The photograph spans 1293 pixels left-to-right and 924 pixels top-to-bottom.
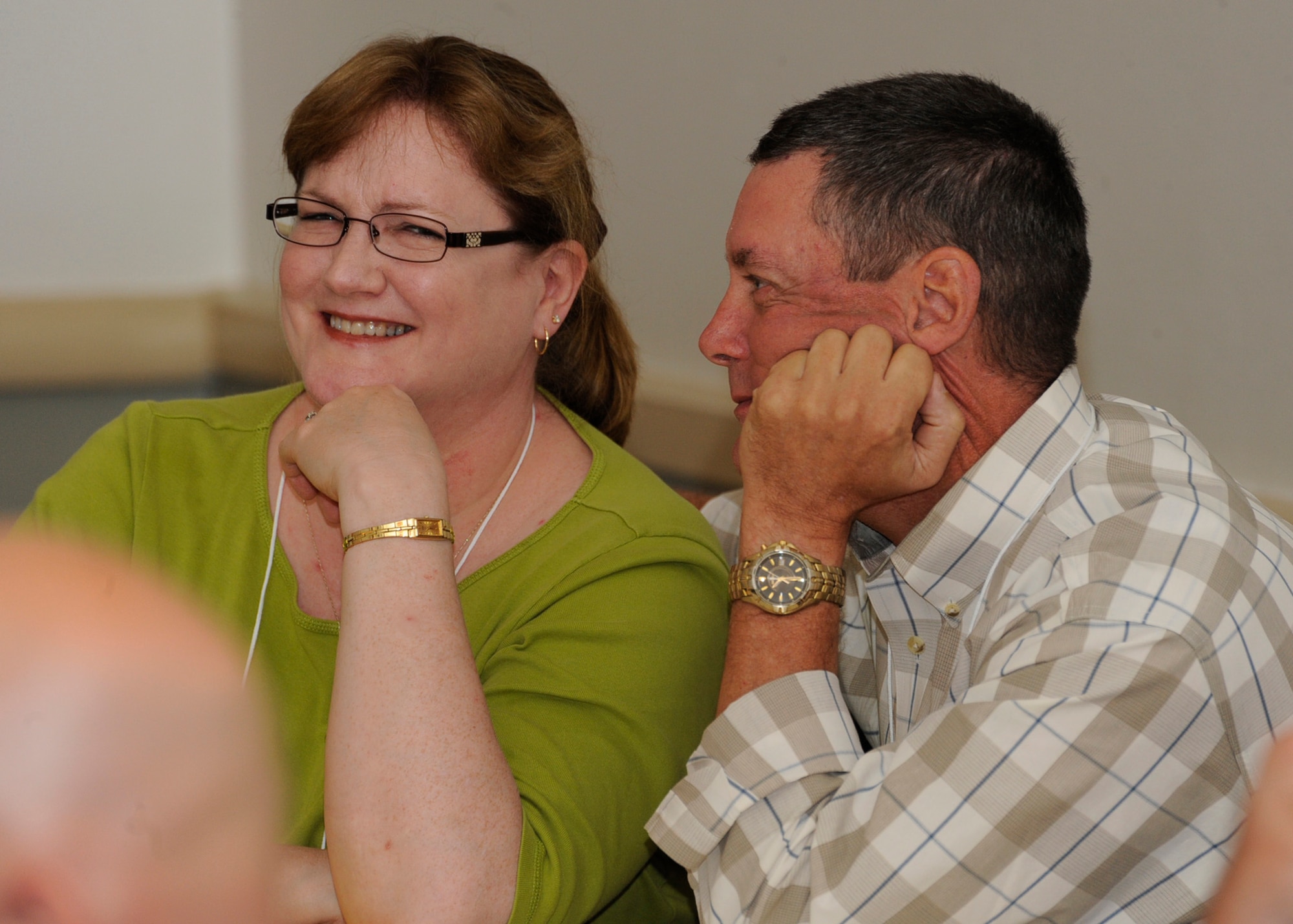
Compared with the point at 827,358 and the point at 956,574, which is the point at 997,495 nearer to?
the point at 956,574

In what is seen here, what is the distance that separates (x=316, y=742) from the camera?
1.45 m

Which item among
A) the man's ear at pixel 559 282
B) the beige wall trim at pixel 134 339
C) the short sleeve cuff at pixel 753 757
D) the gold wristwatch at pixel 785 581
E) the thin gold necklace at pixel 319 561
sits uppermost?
the man's ear at pixel 559 282

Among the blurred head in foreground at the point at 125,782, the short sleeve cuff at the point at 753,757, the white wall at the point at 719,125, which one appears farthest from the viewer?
the white wall at the point at 719,125

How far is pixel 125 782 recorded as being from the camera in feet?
1.42

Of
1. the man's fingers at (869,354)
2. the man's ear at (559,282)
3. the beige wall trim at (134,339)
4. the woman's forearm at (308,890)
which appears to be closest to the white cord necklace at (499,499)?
the man's ear at (559,282)

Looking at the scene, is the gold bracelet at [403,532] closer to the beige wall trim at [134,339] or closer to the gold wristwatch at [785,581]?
the gold wristwatch at [785,581]

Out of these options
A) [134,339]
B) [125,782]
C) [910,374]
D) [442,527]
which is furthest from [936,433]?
[134,339]

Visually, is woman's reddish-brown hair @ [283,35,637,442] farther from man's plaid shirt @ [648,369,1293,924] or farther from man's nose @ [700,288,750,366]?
man's plaid shirt @ [648,369,1293,924]

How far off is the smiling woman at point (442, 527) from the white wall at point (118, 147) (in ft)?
9.58

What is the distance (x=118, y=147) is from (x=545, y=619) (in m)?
3.51

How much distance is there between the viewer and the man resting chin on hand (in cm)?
106

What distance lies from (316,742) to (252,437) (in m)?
0.44

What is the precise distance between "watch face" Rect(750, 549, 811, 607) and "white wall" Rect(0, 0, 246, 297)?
145 inches

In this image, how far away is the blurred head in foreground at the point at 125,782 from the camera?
0.43 meters
